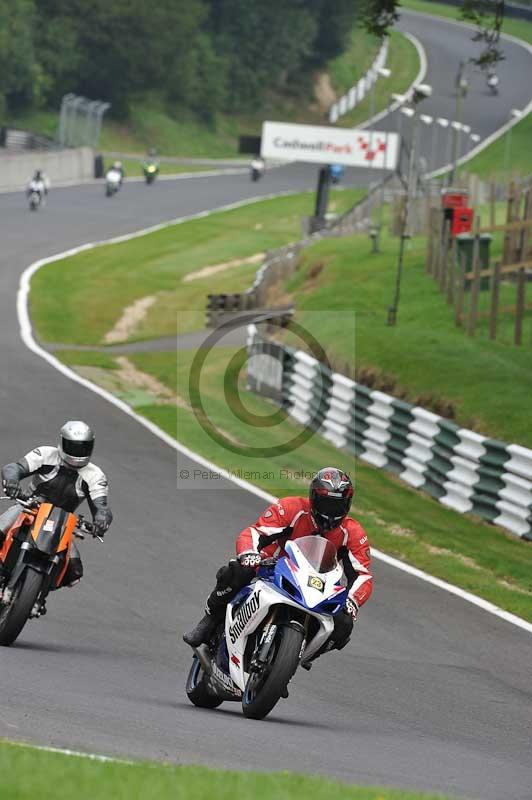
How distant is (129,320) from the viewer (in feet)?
136

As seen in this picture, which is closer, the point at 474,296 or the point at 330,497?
the point at 330,497

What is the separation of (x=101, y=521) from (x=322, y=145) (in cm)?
4952

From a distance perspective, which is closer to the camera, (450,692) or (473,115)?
(450,692)

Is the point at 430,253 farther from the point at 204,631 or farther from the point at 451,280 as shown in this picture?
the point at 204,631

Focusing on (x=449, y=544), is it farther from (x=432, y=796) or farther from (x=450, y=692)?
(x=432, y=796)

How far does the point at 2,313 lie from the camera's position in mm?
38781

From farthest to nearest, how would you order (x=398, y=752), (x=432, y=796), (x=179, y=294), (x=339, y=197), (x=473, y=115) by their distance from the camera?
(x=473, y=115) < (x=339, y=197) < (x=179, y=294) < (x=398, y=752) < (x=432, y=796)

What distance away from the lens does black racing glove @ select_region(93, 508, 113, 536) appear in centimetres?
1177

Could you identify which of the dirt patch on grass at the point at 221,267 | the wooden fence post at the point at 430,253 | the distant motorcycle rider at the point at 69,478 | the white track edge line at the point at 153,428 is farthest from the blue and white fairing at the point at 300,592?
the dirt patch on grass at the point at 221,267

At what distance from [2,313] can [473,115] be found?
66427 millimetres

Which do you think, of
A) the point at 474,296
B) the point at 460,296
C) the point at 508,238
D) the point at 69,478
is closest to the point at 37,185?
the point at 508,238

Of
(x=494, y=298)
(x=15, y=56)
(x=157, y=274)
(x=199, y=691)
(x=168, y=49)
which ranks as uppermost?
(x=168, y=49)

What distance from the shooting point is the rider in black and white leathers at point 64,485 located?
11.9 m

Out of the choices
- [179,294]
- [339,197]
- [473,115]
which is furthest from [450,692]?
[473,115]
